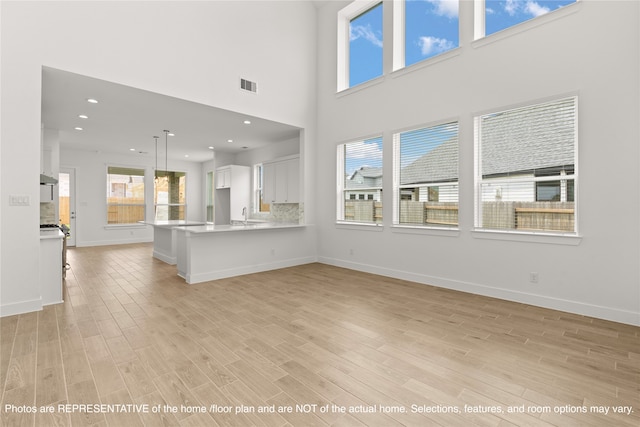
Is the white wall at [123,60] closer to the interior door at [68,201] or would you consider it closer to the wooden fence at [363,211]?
the wooden fence at [363,211]

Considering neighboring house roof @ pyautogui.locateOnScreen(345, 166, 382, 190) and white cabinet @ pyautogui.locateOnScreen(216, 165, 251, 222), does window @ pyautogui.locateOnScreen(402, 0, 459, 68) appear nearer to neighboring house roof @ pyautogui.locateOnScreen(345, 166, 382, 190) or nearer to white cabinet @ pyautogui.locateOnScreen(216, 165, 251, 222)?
neighboring house roof @ pyautogui.locateOnScreen(345, 166, 382, 190)

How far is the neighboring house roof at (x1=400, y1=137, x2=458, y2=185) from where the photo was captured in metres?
4.33

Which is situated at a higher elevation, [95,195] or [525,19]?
[525,19]

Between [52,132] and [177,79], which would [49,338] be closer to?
[177,79]

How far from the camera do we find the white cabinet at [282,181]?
6676mm

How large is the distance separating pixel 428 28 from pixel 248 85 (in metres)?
3.13

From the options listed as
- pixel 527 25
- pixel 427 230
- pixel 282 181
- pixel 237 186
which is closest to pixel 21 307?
pixel 282 181

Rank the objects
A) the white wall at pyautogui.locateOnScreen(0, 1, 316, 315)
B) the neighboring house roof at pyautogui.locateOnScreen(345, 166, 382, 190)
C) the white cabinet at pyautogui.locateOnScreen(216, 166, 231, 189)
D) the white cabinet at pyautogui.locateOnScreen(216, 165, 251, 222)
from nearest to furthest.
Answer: the white wall at pyautogui.locateOnScreen(0, 1, 316, 315)
the neighboring house roof at pyautogui.locateOnScreen(345, 166, 382, 190)
the white cabinet at pyautogui.locateOnScreen(216, 165, 251, 222)
the white cabinet at pyautogui.locateOnScreen(216, 166, 231, 189)

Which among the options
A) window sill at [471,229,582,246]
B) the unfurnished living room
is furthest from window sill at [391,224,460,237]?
window sill at [471,229,582,246]

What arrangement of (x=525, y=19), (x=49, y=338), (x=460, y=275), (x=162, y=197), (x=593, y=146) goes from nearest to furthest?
(x=49, y=338) → (x=593, y=146) → (x=525, y=19) → (x=460, y=275) → (x=162, y=197)

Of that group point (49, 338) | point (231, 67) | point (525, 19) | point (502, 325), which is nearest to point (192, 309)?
point (49, 338)

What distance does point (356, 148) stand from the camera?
568cm

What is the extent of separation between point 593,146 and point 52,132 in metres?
9.18

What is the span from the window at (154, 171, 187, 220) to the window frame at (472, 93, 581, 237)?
9.46m
